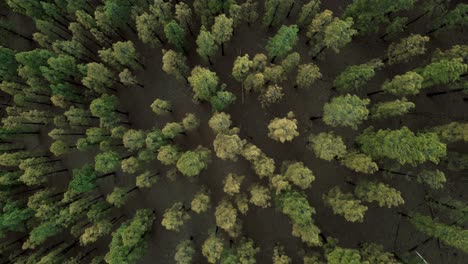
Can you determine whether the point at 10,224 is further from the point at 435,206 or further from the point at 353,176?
the point at 435,206

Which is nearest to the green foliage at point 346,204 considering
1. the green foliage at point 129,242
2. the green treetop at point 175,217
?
the green treetop at point 175,217

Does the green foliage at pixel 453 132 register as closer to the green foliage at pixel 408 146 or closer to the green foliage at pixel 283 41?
the green foliage at pixel 408 146

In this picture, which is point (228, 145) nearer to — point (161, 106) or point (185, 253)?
point (161, 106)

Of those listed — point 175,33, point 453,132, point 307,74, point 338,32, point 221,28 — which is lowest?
point 453,132

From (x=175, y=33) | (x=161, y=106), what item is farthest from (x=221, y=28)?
(x=161, y=106)

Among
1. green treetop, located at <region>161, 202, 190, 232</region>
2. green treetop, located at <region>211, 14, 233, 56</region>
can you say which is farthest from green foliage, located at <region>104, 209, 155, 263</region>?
green treetop, located at <region>211, 14, 233, 56</region>

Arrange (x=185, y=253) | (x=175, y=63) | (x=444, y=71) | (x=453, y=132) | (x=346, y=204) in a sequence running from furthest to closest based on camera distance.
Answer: (x=175, y=63) < (x=185, y=253) < (x=453, y=132) < (x=346, y=204) < (x=444, y=71)

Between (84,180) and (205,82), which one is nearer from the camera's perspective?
(205,82)

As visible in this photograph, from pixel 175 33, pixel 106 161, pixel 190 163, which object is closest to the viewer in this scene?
pixel 190 163

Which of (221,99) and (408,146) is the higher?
(221,99)
